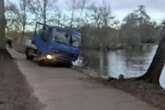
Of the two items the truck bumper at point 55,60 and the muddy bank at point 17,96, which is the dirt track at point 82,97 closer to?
the muddy bank at point 17,96

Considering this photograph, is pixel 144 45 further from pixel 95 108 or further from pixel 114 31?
pixel 95 108

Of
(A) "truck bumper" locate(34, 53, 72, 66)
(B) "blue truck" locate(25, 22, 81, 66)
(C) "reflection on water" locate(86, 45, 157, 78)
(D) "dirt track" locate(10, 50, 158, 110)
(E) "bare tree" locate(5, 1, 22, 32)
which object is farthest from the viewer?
(E) "bare tree" locate(5, 1, 22, 32)

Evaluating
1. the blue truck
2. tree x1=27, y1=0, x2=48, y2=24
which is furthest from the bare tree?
the blue truck

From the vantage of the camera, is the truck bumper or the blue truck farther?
the blue truck

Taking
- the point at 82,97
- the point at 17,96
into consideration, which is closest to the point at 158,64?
the point at 82,97

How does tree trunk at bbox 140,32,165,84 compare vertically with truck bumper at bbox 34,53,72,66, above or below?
above

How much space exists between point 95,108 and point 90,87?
4544 millimetres

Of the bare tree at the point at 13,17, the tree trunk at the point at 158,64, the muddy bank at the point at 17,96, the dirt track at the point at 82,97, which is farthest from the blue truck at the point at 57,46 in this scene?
the bare tree at the point at 13,17

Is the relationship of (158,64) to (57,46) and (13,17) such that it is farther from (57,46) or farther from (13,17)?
(13,17)

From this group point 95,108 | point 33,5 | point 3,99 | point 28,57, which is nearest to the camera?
point 95,108

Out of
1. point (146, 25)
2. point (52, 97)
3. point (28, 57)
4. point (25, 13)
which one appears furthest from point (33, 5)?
point (146, 25)

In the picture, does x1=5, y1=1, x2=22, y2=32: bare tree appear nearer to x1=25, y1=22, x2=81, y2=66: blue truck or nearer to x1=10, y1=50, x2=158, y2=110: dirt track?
A: x1=25, y1=22, x2=81, y2=66: blue truck

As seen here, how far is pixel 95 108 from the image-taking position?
1130cm

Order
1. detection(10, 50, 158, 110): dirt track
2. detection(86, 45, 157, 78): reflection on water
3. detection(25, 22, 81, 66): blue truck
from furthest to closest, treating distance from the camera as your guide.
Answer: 1. detection(86, 45, 157, 78): reflection on water
2. detection(25, 22, 81, 66): blue truck
3. detection(10, 50, 158, 110): dirt track
